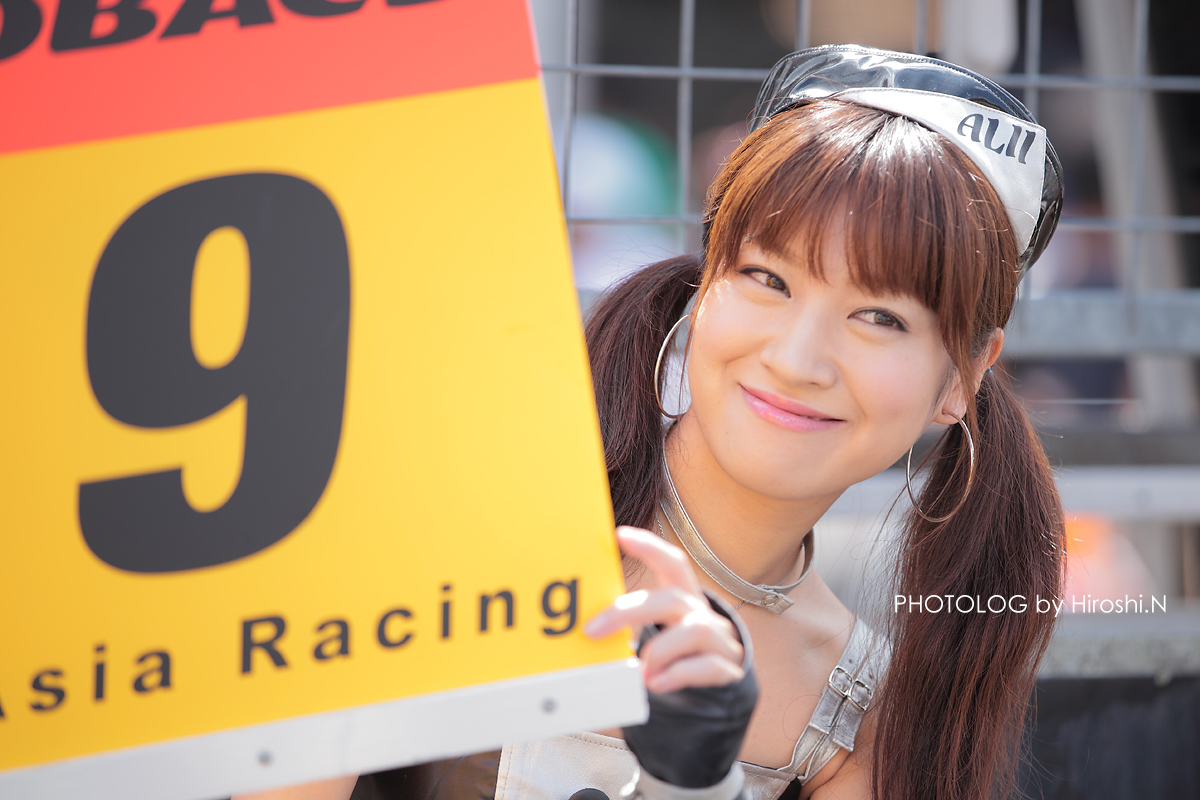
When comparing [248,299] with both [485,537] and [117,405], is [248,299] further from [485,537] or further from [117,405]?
[485,537]

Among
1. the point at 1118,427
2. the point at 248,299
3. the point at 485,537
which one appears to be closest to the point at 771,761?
the point at 485,537

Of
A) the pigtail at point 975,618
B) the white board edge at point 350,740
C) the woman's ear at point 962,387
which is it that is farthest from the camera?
the pigtail at point 975,618

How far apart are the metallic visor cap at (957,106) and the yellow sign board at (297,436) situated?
72cm

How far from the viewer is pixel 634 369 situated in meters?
1.67

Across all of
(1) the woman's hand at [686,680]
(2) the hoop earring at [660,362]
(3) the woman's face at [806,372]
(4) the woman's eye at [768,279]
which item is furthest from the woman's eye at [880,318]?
(1) the woman's hand at [686,680]

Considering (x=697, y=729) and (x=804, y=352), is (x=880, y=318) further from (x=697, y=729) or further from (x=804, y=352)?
(x=697, y=729)

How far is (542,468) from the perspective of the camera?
0.82m

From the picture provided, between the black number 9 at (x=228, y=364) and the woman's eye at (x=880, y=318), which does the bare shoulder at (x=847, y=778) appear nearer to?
the woman's eye at (x=880, y=318)

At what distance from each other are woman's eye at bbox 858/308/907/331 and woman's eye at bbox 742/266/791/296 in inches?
4.1

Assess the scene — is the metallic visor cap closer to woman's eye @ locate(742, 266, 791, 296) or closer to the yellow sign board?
woman's eye @ locate(742, 266, 791, 296)

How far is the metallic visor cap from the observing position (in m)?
1.38

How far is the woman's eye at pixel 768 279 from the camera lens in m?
1.36

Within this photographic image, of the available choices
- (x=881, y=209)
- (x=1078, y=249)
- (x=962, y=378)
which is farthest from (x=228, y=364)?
(x=1078, y=249)

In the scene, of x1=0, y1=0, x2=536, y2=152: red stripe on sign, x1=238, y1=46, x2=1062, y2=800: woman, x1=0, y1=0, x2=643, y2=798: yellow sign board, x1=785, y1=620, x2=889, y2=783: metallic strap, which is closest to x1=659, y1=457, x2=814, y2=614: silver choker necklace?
x1=238, y1=46, x2=1062, y2=800: woman
